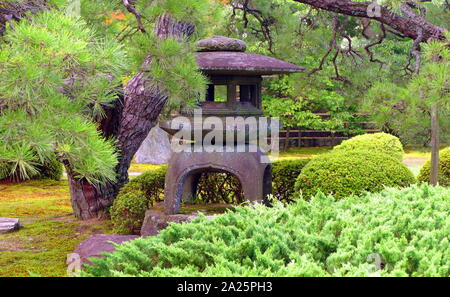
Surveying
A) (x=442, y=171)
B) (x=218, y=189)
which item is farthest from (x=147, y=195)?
(x=442, y=171)

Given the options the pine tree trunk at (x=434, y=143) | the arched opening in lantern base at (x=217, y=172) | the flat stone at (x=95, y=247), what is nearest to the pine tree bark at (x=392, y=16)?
the pine tree trunk at (x=434, y=143)

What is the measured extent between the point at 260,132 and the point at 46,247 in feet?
9.40

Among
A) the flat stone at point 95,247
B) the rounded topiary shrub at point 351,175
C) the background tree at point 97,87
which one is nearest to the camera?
the background tree at point 97,87

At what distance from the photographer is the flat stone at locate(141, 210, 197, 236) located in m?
6.67

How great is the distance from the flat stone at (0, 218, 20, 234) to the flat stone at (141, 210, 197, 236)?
1.93 m

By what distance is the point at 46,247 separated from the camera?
6797 millimetres

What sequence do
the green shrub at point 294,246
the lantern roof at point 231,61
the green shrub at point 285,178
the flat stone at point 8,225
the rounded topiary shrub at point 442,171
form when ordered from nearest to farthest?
the green shrub at point 294,246
the lantern roof at point 231,61
the flat stone at point 8,225
the green shrub at point 285,178
the rounded topiary shrub at point 442,171

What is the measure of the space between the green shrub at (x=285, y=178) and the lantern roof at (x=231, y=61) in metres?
1.41

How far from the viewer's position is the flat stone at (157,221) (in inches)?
263

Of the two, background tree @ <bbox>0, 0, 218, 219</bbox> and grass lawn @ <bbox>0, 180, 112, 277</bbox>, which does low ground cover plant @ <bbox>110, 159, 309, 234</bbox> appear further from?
background tree @ <bbox>0, 0, 218, 219</bbox>

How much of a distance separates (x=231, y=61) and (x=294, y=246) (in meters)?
3.75

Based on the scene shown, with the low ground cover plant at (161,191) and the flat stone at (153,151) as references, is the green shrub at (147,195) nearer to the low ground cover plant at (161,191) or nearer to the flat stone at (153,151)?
the low ground cover plant at (161,191)

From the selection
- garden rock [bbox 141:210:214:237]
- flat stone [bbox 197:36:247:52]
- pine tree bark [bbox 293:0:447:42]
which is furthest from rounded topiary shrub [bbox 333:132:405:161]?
garden rock [bbox 141:210:214:237]
